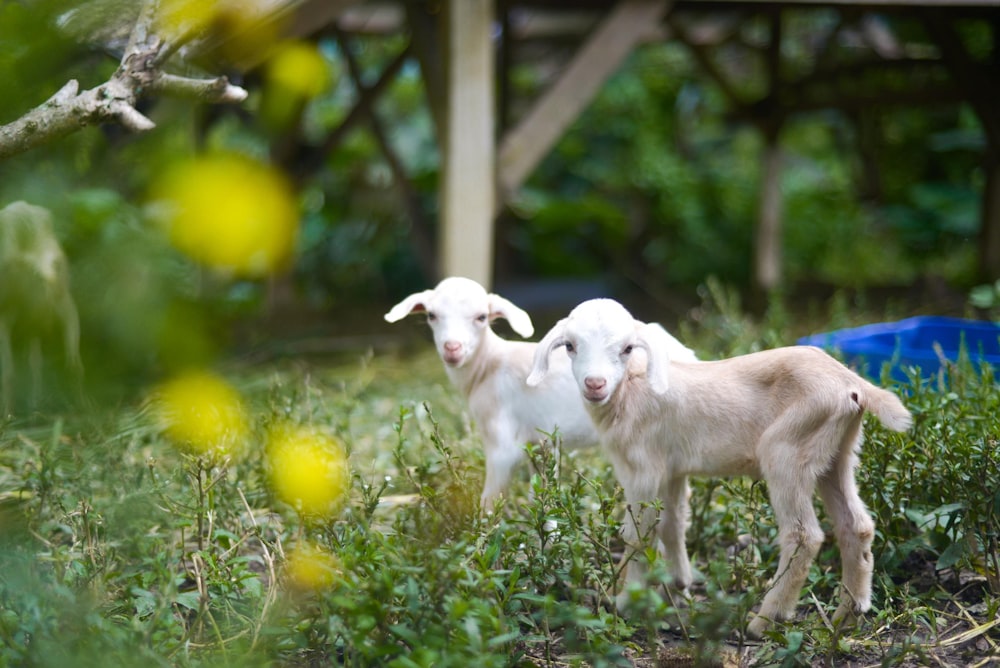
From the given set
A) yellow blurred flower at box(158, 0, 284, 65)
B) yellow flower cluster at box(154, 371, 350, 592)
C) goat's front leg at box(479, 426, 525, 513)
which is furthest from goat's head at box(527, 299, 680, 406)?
yellow blurred flower at box(158, 0, 284, 65)

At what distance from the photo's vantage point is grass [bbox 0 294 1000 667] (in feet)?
7.09

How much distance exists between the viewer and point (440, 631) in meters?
2.12

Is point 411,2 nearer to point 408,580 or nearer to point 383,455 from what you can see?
point 383,455

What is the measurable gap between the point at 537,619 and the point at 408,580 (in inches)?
21.3

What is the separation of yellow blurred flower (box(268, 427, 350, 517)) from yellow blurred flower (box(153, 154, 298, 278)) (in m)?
0.64

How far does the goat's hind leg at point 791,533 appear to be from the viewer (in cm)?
249

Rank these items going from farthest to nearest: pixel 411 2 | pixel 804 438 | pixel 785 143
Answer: pixel 785 143
pixel 411 2
pixel 804 438

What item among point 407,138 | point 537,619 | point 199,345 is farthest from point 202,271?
point 407,138

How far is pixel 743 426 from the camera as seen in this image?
263 centimetres

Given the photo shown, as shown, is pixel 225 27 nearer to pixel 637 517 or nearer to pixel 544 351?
pixel 544 351

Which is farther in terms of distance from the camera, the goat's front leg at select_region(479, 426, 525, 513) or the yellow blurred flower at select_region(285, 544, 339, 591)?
the goat's front leg at select_region(479, 426, 525, 513)

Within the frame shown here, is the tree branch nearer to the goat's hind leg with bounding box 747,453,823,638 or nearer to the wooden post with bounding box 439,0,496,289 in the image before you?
the goat's hind leg with bounding box 747,453,823,638

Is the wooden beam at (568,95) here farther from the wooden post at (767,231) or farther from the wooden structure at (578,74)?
the wooden post at (767,231)

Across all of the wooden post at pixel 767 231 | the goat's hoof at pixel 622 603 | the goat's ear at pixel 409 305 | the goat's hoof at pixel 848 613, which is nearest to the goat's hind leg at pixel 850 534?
the goat's hoof at pixel 848 613
